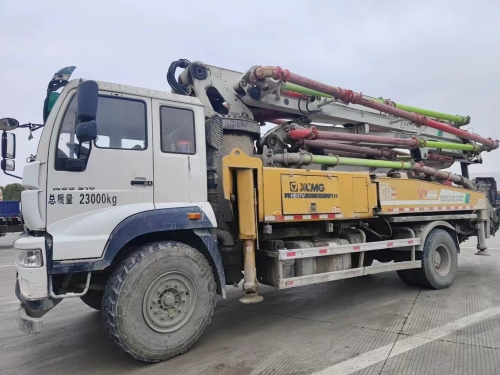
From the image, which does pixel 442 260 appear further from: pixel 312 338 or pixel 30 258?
pixel 30 258

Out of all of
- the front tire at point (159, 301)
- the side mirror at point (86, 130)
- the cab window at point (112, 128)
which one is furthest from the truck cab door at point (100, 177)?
the front tire at point (159, 301)

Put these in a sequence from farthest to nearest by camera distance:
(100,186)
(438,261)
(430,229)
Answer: (438,261) → (430,229) → (100,186)

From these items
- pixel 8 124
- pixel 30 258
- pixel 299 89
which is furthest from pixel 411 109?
pixel 30 258

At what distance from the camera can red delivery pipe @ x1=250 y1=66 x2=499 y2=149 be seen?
5.55 m

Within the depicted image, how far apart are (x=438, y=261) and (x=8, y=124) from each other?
7.01 m

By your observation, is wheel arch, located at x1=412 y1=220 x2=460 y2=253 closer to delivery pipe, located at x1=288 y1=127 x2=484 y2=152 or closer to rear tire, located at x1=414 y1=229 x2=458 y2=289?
rear tire, located at x1=414 y1=229 x2=458 y2=289

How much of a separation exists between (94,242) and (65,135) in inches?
43.3

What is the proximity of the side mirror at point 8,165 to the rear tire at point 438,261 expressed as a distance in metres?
6.25

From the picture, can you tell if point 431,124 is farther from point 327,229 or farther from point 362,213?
point 327,229

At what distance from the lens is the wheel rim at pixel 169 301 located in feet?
12.8

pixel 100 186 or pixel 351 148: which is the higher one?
pixel 351 148

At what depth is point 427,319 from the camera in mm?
5125

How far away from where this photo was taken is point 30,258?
3.64 m

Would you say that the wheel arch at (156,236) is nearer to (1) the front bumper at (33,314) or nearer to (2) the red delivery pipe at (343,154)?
(1) the front bumper at (33,314)
